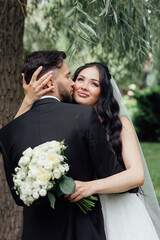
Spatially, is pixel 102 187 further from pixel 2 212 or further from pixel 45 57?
pixel 2 212

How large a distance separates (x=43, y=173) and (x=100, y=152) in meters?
0.41

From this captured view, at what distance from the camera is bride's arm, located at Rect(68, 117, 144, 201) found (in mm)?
1981

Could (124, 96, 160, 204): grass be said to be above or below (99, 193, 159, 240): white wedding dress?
below

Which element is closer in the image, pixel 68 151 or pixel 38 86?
pixel 68 151

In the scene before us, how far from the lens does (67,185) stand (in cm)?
186

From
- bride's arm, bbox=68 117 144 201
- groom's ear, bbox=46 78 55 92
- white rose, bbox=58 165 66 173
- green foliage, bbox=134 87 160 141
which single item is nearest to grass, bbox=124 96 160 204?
green foliage, bbox=134 87 160 141

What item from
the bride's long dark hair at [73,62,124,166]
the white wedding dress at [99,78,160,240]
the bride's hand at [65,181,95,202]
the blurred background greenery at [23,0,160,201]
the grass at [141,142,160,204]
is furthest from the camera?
the grass at [141,142,160,204]

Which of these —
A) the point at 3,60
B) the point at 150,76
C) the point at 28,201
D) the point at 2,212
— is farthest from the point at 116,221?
the point at 150,76

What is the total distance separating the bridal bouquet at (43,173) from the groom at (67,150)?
17 centimetres

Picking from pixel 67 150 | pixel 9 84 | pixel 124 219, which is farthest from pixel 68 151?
pixel 9 84

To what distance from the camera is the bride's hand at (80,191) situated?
1.95 meters

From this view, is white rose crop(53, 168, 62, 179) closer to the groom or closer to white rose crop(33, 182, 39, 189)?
white rose crop(33, 182, 39, 189)

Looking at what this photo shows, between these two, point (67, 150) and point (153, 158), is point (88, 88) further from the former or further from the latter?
point (153, 158)

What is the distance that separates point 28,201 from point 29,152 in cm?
27
